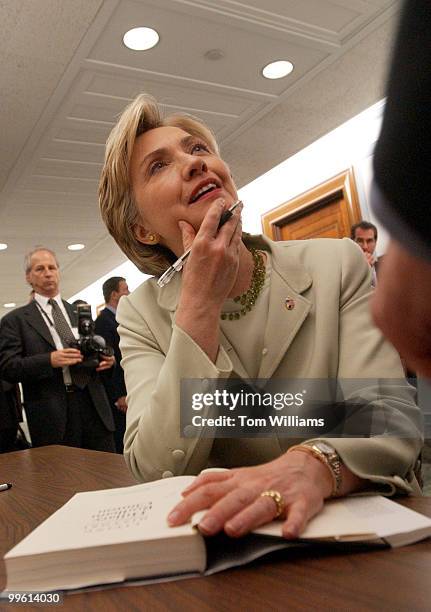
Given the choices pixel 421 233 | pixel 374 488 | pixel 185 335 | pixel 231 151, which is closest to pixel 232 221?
pixel 185 335

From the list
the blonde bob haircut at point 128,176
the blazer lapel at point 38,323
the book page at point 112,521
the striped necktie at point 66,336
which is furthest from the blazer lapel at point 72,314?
the book page at point 112,521

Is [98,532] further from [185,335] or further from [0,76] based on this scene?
[0,76]

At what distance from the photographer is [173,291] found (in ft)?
3.57

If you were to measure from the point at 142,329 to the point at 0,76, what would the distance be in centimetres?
310

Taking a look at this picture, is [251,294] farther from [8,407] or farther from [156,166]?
[8,407]

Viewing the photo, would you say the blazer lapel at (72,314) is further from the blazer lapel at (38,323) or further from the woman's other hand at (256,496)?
the woman's other hand at (256,496)

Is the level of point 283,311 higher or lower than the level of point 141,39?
lower

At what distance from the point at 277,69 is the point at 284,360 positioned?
3.24 m

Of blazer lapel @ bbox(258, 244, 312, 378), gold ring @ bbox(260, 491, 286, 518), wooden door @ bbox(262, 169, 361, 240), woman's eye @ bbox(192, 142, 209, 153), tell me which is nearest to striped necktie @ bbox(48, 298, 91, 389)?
woman's eye @ bbox(192, 142, 209, 153)

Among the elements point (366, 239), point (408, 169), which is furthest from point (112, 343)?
point (408, 169)

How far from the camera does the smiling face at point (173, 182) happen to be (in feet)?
3.77

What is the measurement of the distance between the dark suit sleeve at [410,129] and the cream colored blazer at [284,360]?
18.4 inches

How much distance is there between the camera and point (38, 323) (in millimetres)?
2930

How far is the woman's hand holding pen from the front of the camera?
888mm
